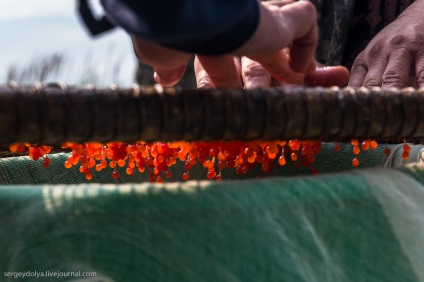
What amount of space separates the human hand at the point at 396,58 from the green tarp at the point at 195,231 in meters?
0.48

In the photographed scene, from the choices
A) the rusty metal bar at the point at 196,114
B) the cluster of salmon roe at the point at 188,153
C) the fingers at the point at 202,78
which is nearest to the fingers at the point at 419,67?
the cluster of salmon roe at the point at 188,153

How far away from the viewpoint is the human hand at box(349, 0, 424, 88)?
96 cm

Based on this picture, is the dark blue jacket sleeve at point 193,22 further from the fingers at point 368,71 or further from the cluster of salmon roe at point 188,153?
the fingers at point 368,71

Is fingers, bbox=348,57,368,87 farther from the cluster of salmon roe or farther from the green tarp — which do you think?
the green tarp

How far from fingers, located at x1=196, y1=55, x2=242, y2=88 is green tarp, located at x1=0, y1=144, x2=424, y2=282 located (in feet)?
0.40

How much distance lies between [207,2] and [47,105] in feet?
0.44

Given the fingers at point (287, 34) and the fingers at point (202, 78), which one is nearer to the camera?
the fingers at point (287, 34)

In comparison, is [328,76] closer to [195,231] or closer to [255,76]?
[255,76]

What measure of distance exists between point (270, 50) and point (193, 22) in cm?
10

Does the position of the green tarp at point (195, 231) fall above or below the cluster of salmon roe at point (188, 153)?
above

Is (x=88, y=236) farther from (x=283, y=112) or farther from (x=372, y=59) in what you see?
(x=372, y=59)

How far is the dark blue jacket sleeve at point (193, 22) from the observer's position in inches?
17.8

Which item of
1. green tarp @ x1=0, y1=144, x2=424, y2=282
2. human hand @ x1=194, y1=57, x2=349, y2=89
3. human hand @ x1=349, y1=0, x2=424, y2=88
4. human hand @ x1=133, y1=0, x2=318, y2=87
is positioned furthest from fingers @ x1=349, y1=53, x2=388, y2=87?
green tarp @ x1=0, y1=144, x2=424, y2=282

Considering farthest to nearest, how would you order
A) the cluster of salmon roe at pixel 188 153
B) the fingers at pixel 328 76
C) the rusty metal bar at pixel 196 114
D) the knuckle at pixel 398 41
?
the knuckle at pixel 398 41 → the fingers at pixel 328 76 → the cluster of salmon roe at pixel 188 153 → the rusty metal bar at pixel 196 114
